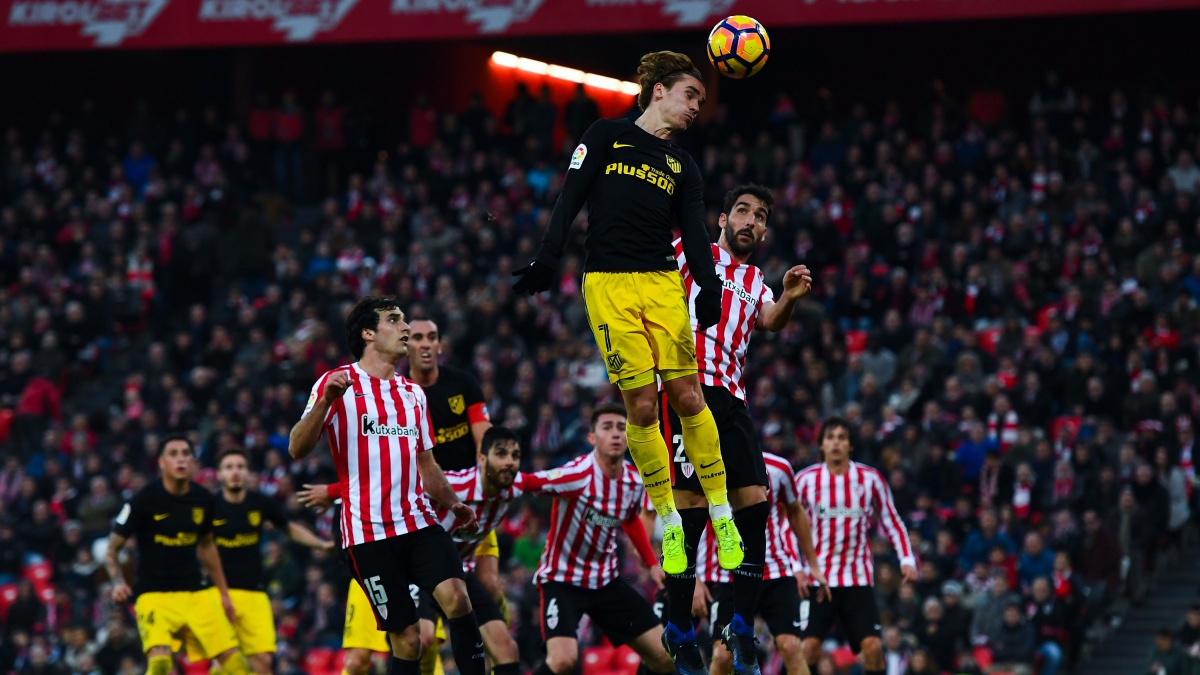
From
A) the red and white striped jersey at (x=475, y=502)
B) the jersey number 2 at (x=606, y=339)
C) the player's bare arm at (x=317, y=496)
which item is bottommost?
the red and white striped jersey at (x=475, y=502)

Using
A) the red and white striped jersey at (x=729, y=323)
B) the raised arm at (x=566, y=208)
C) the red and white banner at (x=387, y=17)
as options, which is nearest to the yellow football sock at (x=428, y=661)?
the red and white striped jersey at (x=729, y=323)

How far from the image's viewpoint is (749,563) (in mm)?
9805

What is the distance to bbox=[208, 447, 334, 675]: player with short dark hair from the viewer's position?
14461 millimetres

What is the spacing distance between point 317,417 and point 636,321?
6.65 feet

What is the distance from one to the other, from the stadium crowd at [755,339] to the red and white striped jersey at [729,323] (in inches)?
262

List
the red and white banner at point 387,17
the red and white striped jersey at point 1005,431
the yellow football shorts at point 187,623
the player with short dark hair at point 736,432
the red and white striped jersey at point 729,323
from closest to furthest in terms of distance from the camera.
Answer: the player with short dark hair at point 736,432
the red and white striped jersey at point 729,323
the yellow football shorts at point 187,623
the red and white striped jersey at point 1005,431
the red and white banner at point 387,17

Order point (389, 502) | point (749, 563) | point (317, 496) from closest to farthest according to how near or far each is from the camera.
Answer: point (749, 563) → point (389, 502) → point (317, 496)

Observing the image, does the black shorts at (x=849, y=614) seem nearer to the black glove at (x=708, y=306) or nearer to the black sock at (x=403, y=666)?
the black sock at (x=403, y=666)

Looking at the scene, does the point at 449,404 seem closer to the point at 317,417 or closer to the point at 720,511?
the point at 317,417

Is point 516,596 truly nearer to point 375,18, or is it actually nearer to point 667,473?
point 667,473

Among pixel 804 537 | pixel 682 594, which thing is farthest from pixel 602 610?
pixel 682 594

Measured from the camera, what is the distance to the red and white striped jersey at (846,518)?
13656mm

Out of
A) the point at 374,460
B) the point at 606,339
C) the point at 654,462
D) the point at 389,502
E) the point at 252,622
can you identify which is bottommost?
the point at 252,622

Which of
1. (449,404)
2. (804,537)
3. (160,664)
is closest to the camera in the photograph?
(449,404)
